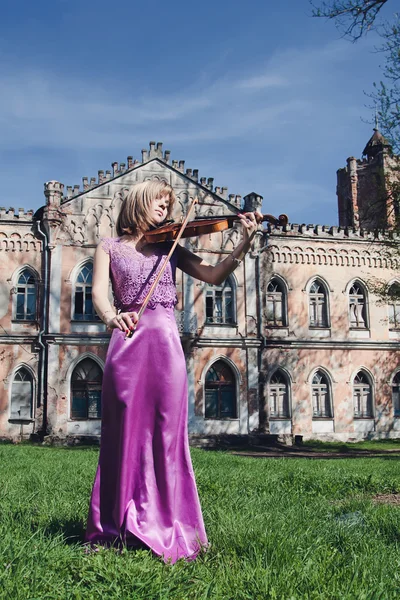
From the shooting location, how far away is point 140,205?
3932 millimetres

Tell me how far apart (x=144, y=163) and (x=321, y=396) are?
11542 mm

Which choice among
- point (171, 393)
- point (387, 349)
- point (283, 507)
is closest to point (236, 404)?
point (387, 349)

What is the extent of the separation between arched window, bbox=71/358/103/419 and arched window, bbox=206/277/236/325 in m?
4.65

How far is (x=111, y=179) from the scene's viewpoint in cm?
2369

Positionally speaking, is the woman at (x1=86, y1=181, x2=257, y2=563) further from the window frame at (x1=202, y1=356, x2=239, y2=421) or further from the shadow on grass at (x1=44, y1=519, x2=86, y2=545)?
the window frame at (x1=202, y1=356, x2=239, y2=421)

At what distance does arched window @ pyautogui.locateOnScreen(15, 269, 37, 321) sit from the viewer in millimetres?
22984

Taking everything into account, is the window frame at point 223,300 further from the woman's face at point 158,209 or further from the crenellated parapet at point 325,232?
the woman's face at point 158,209

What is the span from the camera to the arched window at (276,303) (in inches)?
987

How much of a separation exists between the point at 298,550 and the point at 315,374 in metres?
22.3

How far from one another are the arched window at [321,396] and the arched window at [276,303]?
260cm

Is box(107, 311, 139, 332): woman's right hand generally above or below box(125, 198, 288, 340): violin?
below

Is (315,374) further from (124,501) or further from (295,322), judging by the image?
(124,501)

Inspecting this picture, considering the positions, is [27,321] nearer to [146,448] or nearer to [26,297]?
[26,297]

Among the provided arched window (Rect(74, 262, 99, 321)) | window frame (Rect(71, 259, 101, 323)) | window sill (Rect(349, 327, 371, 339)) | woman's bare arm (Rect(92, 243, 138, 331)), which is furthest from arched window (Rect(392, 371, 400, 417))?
woman's bare arm (Rect(92, 243, 138, 331))
